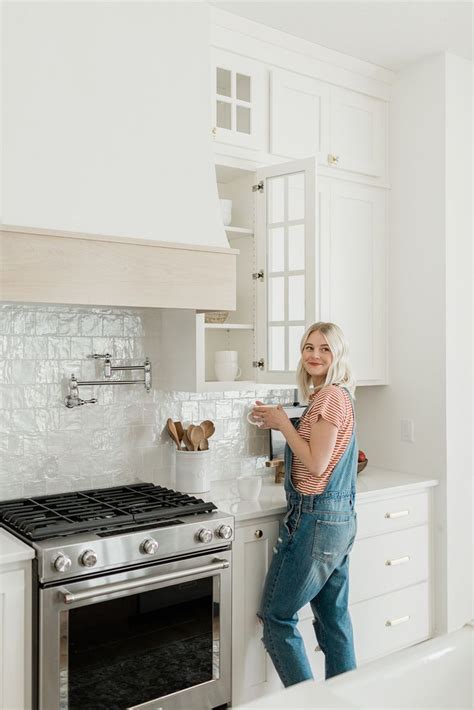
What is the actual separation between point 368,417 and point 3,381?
1999 mm

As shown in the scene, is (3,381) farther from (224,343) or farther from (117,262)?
(224,343)

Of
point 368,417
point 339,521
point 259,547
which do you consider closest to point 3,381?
point 259,547

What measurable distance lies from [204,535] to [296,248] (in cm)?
128

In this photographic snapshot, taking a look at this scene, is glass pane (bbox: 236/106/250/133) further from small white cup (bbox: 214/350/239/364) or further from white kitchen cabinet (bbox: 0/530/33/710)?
white kitchen cabinet (bbox: 0/530/33/710)

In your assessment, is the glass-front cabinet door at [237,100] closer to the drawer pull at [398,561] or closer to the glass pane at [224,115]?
the glass pane at [224,115]

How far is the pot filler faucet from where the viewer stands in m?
2.72

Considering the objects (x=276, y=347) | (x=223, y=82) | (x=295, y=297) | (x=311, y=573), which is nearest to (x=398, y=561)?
(x=311, y=573)

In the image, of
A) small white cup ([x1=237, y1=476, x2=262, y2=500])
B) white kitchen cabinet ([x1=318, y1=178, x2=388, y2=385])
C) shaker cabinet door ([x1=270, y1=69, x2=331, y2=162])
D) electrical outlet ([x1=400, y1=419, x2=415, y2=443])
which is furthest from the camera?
electrical outlet ([x1=400, y1=419, x2=415, y2=443])

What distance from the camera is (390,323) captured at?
11.9 feet

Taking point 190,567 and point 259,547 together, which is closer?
point 190,567

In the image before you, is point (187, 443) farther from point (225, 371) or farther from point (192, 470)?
point (225, 371)

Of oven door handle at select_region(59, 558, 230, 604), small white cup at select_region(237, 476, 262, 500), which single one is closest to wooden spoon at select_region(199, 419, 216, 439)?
small white cup at select_region(237, 476, 262, 500)

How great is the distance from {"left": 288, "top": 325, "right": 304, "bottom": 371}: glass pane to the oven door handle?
2.95 feet

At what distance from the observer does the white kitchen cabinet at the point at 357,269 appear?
10.9ft
